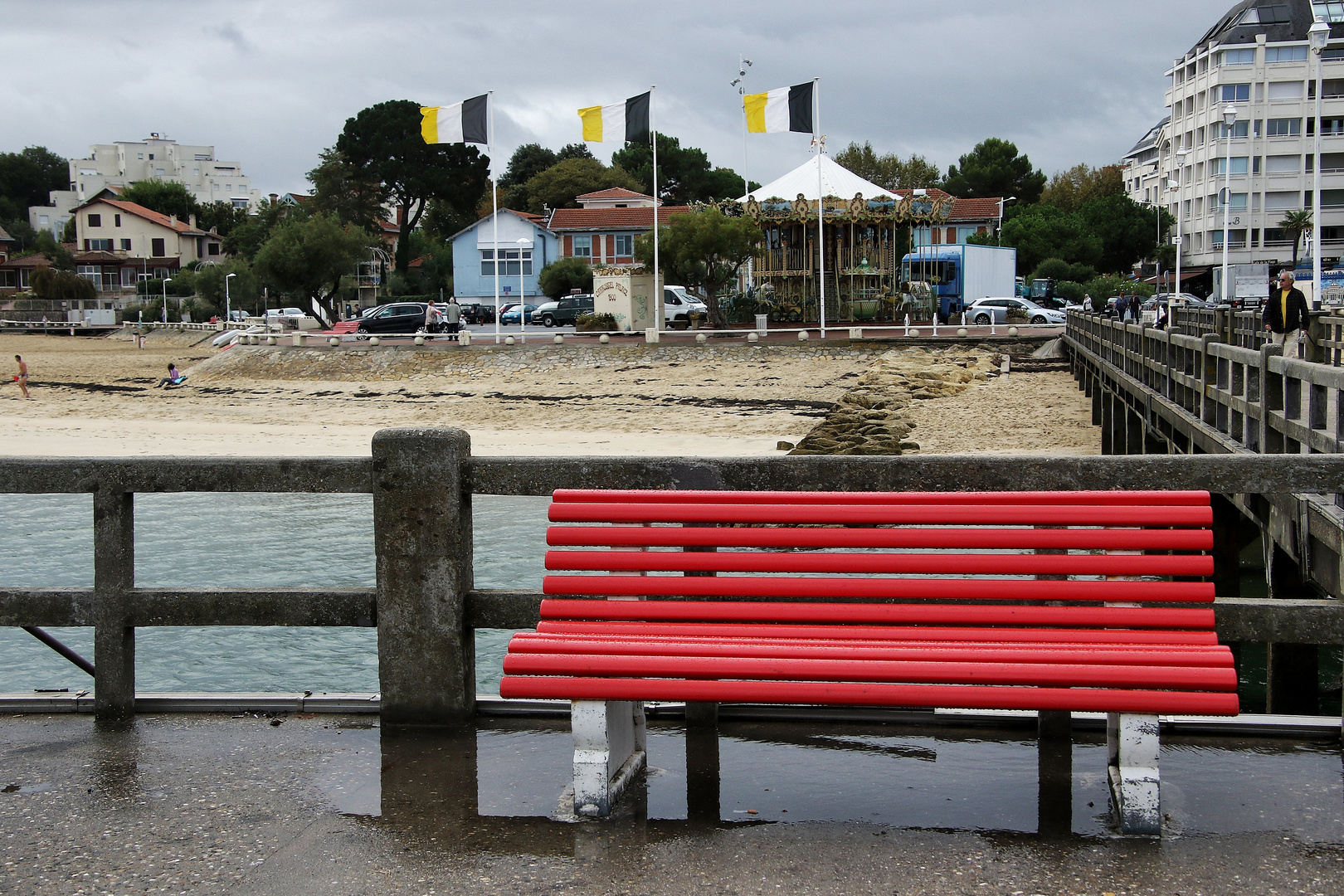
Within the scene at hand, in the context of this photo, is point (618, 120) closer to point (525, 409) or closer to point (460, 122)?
point (460, 122)

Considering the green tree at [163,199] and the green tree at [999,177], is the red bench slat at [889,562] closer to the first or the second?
the green tree at [999,177]

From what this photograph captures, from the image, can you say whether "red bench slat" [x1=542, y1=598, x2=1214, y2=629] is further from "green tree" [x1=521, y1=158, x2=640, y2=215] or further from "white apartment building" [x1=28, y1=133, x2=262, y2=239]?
"white apartment building" [x1=28, y1=133, x2=262, y2=239]

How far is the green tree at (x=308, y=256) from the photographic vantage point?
70.1 meters

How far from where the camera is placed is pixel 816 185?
48188 millimetres

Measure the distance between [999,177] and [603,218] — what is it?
41610 mm

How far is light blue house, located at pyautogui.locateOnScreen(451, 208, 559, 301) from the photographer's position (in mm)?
82625

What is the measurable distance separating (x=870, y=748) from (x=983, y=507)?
3.83 feet

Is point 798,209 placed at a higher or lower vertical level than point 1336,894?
higher

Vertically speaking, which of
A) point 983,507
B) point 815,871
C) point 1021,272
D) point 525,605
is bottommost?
point 815,871

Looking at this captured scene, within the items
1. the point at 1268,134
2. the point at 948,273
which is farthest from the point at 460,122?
the point at 1268,134

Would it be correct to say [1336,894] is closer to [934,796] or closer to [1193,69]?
[934,796]

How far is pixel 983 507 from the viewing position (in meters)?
Answer: 4.30

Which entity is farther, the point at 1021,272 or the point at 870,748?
the point at 1021,272

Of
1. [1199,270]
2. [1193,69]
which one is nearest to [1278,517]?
[1199,270]
